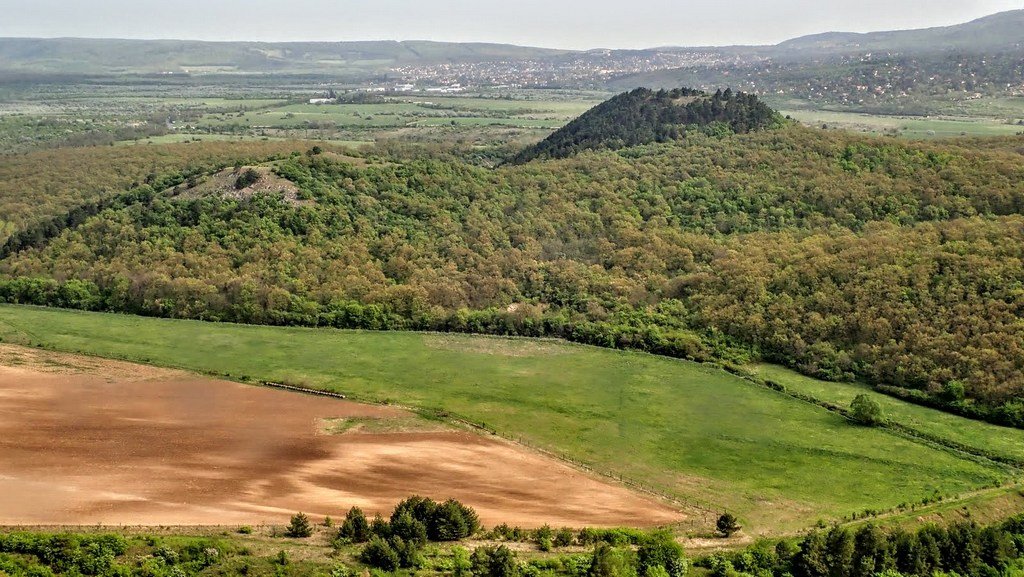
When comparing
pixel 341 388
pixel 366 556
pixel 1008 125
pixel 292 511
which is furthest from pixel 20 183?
pixel 1008 125

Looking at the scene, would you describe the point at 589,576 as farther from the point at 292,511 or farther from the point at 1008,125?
the point at 1008,125

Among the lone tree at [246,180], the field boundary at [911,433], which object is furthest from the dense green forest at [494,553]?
the lone tree at [246,180]

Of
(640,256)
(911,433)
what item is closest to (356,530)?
(911,433)

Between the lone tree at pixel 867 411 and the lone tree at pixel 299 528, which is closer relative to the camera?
the lone tree at pixel 299 528

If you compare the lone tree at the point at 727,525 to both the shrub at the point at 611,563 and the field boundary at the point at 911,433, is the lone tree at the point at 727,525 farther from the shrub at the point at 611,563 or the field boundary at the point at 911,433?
the field boundary at the point at 911,433

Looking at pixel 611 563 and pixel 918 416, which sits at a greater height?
pixel 611 563

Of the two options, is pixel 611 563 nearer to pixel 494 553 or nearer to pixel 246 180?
pixel 494 553
